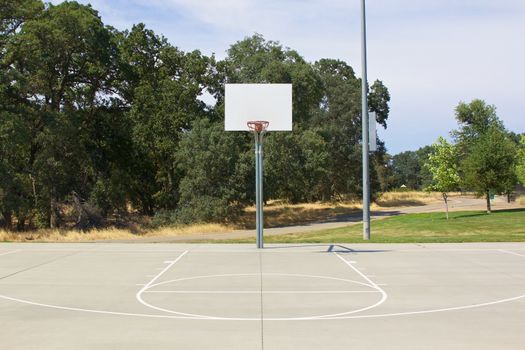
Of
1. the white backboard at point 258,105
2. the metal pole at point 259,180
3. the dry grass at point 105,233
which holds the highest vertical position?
the white backboard at point 258,105

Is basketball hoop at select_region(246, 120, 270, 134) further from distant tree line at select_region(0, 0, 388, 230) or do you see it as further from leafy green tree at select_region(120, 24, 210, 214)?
leafy green tree at select_region(120, 24, 210, 214)

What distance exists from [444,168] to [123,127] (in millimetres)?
25502

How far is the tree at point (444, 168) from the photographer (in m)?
42.1

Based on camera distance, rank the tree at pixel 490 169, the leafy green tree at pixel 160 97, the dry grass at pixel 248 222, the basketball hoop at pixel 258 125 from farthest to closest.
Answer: the leafy green tree at pixel 160 97 < the tree at pixel 490 169 < the dry grass at pixel 248 222 < the basketball hoop at pixel 258 125

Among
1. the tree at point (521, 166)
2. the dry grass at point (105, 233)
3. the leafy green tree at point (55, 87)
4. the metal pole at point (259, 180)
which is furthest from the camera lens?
the tree at point (521, 166)

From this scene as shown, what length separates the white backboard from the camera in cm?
1934

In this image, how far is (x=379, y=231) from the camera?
36.9m
